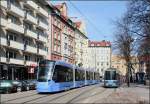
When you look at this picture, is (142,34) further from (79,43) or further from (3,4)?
(79,43)

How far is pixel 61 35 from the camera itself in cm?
8850

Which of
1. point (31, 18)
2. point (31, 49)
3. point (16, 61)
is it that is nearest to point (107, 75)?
point (16, 61)

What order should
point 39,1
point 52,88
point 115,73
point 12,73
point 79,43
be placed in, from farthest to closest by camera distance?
point 79,43 < point 39,1 < point 12,73 < point 115,73 < point 52,88

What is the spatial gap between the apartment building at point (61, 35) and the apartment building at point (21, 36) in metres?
4.34

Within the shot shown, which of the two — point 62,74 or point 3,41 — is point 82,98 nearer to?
point 62,74

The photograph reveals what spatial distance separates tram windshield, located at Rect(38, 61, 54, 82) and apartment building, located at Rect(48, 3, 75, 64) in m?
44.6

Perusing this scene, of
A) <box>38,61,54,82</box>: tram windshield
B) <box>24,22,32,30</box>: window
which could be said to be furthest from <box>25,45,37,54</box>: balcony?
<box>38,61,54,82</box>: tram windshield

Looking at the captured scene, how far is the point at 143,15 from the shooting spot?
39.9 meters

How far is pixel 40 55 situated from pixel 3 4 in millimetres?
20360

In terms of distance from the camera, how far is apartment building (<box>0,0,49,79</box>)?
56000 millimetres

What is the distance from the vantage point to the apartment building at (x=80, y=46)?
108 metres

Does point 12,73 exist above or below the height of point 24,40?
below

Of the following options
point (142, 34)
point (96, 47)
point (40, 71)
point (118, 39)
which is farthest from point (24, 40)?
point (96, 47)

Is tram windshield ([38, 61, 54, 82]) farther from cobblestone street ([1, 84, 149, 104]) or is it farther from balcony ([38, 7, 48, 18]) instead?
balcony ([38, 7, 48, 18])
